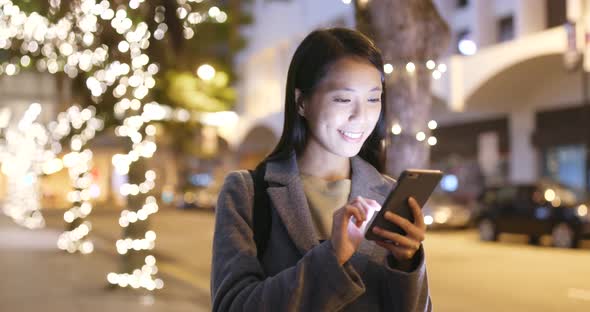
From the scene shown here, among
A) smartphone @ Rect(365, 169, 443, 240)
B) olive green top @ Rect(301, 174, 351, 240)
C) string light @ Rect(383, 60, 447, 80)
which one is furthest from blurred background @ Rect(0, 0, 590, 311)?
smartphone @ Rect(365, 169, 443, 240)

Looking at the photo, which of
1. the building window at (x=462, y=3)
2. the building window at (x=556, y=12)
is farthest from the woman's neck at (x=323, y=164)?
the building window at (x=462, y=3)

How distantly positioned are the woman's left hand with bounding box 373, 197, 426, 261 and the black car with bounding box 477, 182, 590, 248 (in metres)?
17.0

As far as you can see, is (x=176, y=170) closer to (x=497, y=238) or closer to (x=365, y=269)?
(x=497, y=238)

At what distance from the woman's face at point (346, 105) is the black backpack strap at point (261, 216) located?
0.20 m

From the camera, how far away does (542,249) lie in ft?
59.3

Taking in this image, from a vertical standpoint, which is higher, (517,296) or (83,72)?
(83,72)

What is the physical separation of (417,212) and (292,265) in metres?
0.36

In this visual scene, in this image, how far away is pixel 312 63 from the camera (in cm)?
194

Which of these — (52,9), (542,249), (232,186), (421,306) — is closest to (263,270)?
(232,186)

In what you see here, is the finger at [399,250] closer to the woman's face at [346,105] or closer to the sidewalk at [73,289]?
the woman's face at [346,105]

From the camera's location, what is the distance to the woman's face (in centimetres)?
188

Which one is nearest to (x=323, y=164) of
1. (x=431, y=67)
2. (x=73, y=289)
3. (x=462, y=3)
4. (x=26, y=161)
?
(x=431, y=67)

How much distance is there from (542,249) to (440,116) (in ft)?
46.8

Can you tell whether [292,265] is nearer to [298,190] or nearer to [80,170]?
[298,190]
